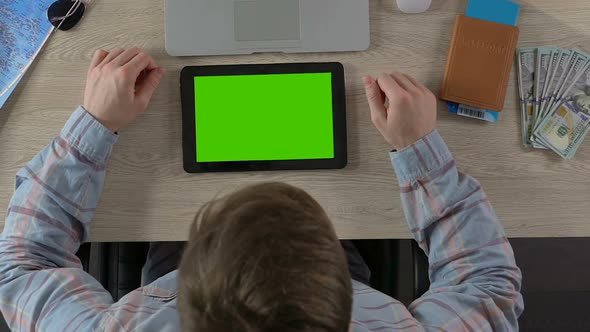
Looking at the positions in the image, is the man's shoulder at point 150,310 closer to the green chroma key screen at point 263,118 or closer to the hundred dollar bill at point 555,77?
the green chroma key screen at point 263,118

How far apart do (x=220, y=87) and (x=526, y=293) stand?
3.24ft

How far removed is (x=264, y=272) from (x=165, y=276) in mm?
381

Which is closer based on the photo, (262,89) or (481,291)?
(481,291)

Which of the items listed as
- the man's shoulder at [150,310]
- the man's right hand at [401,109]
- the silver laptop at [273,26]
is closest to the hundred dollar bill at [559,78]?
the man's right hand at [401,109]

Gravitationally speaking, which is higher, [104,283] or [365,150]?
[365,150]

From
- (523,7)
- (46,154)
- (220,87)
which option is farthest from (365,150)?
(46,154)

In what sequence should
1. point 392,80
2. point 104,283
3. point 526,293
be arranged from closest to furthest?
1. point 392,80
2. point 104,283
3. point 526,293

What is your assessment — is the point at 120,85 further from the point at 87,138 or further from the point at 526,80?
the point at 526,80

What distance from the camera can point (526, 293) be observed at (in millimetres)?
1359

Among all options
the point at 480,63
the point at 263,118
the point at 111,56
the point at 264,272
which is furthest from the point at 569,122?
the point at 111,56

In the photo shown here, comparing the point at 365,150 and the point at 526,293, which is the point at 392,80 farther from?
the point at 526,293

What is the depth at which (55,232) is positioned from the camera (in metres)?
0.79

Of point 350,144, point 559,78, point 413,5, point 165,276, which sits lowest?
point 165,276

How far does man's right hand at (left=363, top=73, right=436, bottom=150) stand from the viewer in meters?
0.84
